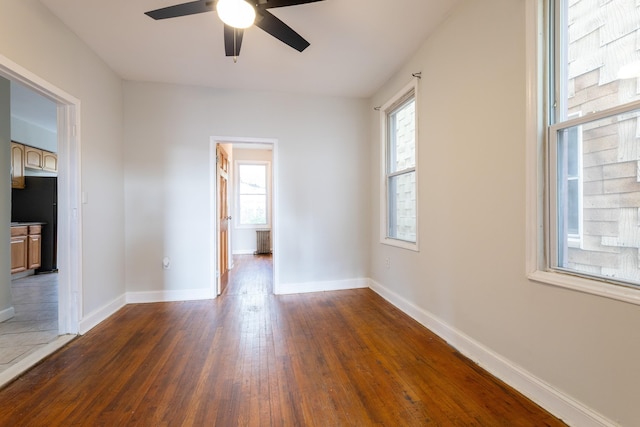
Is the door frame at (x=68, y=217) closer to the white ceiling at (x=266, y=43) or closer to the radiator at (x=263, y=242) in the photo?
the white ceiling at (x=266, y=43)

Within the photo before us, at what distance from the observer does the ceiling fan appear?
62.5 inches

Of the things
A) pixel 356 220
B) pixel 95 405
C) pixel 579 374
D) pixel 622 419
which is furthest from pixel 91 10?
pixel 622 419

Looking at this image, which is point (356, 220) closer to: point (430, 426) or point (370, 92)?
point (370, 92)

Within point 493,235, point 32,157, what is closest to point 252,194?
point 32,157

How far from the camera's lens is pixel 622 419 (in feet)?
3.98

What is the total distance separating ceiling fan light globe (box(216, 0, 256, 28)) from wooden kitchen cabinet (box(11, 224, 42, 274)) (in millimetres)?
5038

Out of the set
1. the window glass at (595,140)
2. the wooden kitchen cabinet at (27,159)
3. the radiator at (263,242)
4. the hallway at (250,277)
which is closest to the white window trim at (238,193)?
the radiator at (263,242)

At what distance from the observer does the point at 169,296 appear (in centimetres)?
337

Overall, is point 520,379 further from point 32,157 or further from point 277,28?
point 32,157

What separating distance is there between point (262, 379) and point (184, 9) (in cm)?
248

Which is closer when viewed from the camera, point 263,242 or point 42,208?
point 42,208

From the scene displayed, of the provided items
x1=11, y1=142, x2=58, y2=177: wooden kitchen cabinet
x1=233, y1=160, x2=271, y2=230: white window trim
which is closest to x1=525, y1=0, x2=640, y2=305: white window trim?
x1=233, y1=160, x2=271, y2=230: white window trim

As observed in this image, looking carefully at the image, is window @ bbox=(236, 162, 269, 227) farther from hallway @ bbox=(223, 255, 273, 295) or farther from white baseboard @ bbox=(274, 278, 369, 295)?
white baseboard @ bbox=(274, 278, 369, 295)

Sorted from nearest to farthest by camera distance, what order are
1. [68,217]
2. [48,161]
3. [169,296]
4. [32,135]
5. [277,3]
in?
[277,3], [68,217], [169,296], [32,135], [48,161]
